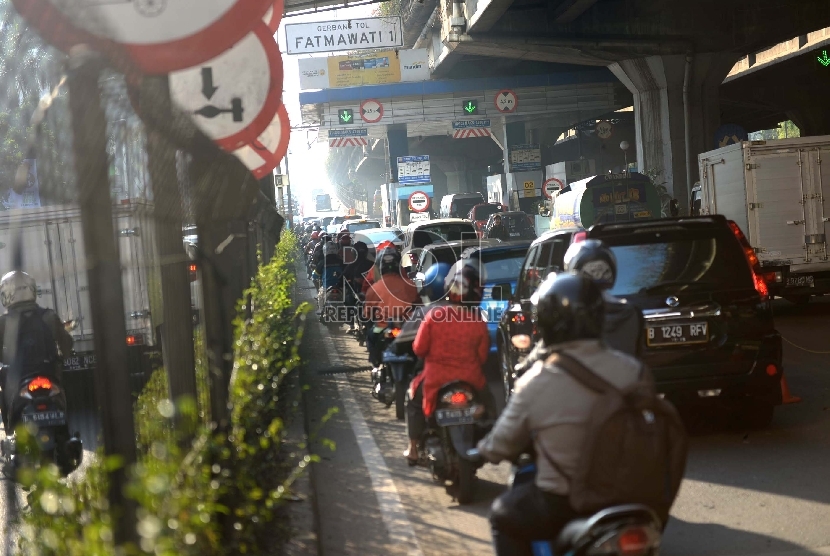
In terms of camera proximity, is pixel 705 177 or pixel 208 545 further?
pixel 705 177

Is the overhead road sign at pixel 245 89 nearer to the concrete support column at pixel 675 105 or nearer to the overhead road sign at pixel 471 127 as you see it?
the concrete support column at pixel 675 105

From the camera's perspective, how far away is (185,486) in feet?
11.4

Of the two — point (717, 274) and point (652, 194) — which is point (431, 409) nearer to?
point (717, 274)

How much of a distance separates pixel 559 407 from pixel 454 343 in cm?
370

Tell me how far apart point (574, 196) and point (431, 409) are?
874 inches

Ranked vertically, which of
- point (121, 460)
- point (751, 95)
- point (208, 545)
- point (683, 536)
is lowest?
point (683, 536)

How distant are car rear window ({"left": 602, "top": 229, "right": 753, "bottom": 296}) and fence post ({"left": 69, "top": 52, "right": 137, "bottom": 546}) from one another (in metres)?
5.83

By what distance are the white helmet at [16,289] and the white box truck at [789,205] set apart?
39.9 feet

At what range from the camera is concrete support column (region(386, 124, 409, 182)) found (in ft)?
191

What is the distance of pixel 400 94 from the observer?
172 feet

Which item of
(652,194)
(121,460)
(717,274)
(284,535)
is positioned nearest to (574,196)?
(652,194)

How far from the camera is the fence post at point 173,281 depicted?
4199 millimetres

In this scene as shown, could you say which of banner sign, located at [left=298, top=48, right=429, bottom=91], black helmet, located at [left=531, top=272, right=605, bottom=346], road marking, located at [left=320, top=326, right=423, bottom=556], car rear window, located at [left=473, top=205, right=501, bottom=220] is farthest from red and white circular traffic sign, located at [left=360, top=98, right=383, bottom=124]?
black helmet, located at [left=531, top=272, right=605, bottom=346]

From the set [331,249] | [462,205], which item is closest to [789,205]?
[331,249]
